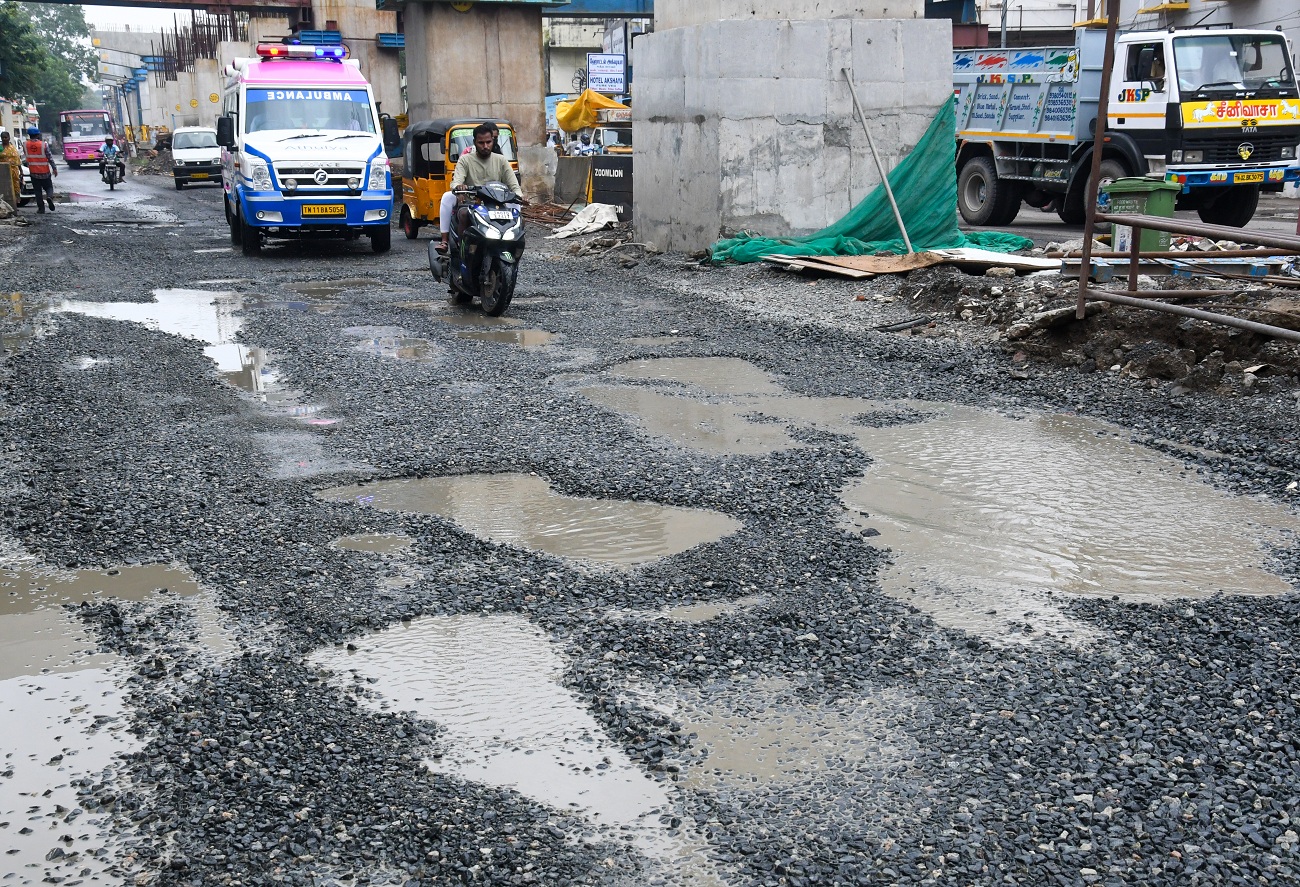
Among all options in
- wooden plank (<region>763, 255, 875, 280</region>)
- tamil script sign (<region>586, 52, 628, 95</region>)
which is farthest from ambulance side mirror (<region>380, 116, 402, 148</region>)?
tamil script sign (<region>586, 52, 628, 95</region>)

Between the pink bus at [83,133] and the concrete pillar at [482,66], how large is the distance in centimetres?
3373

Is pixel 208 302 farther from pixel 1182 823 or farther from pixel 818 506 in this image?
pixel 1182 823

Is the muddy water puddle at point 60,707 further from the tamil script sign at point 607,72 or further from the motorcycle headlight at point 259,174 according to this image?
the tamil script sign at point 607,72

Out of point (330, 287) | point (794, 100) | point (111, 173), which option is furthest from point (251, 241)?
point (111, 173)

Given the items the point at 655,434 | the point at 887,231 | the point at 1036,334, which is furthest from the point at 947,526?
the point at 887,231

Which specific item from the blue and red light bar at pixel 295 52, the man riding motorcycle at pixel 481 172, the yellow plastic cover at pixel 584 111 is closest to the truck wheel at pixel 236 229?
the blue and red light bar at pixel 295 52

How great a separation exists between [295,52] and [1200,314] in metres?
13.8

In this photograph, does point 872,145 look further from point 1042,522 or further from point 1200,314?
point 1042,522

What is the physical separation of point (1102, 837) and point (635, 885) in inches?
41.8

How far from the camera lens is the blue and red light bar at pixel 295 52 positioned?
667 inches

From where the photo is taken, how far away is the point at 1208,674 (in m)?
3.54

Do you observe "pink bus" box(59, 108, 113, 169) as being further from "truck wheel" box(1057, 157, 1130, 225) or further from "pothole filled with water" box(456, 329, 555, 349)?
"pothole filled with water" box(456, 329, 555, 349)

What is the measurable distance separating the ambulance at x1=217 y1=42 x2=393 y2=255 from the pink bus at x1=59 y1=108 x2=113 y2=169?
41893 millimetres

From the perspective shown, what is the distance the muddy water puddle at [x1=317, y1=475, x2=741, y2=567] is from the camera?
15.5 ft
